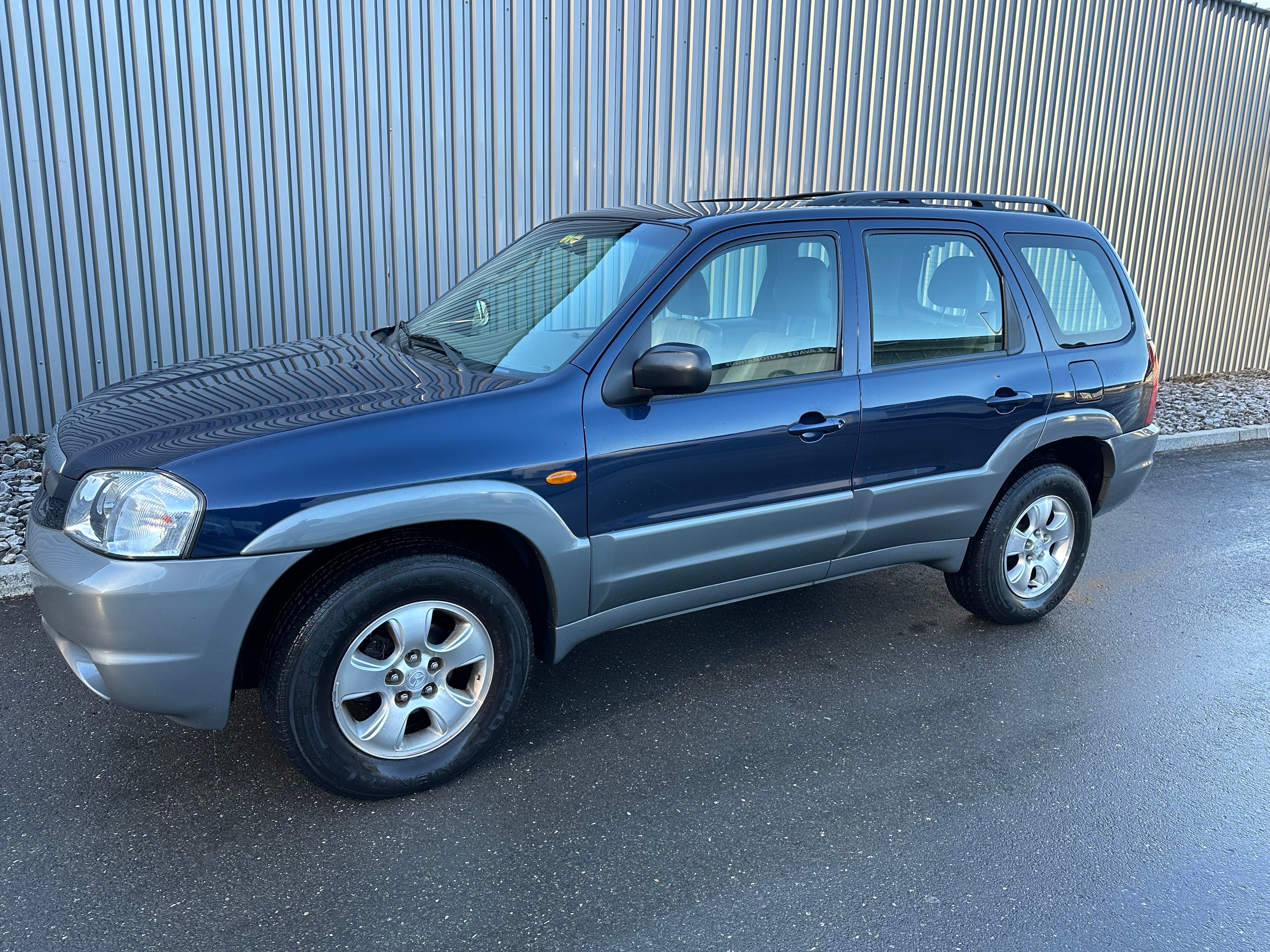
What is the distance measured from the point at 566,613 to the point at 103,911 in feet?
5.10

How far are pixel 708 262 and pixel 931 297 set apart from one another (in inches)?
43.8

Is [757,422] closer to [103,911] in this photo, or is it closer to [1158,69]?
[103,911]

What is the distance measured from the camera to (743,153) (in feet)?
27.9

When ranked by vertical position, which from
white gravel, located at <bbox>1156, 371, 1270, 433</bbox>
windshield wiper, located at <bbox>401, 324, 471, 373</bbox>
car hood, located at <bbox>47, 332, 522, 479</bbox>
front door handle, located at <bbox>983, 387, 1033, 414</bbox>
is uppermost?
windshield wiper, located at <bbox>401, 324, 471, 373</bbox>

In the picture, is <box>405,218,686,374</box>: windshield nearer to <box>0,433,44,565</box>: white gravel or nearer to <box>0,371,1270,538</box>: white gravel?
<box>0,371,1270,538</box>: white gravel

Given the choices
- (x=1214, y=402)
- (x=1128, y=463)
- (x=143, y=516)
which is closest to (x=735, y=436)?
(x=143, y=516)

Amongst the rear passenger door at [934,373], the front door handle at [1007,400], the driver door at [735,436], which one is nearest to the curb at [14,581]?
the driver door at [735,436]

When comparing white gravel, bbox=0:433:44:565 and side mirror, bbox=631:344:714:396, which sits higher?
side mirror, bbox=631:344:714:396

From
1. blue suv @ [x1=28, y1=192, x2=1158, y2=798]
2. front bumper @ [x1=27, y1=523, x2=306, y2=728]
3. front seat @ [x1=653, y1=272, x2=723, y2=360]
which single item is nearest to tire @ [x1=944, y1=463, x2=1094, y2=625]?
blue suv @ [x1=28, y1=192, x2=1158, y2=798]

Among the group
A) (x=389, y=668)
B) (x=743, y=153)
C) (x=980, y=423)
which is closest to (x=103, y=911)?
(x=389, y=668)

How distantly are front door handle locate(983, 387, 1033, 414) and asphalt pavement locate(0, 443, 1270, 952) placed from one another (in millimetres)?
1105

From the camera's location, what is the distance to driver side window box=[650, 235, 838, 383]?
349 cm

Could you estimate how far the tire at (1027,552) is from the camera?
4.36 m

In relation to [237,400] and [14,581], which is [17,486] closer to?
[14,581]
